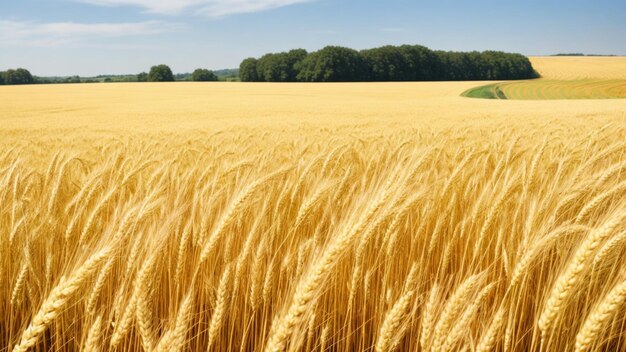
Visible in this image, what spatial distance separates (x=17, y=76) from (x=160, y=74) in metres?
20.3

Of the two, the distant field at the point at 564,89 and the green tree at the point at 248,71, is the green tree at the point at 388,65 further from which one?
the distant field at the point at 564,89

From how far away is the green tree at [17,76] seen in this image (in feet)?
212

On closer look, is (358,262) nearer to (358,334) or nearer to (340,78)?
(358,334)

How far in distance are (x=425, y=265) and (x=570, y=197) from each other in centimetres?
57

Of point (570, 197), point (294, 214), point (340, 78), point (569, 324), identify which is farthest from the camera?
point (340, 78)

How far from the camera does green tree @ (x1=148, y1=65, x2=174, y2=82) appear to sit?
213 ft

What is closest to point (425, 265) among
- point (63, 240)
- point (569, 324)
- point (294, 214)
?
point (569, 324)

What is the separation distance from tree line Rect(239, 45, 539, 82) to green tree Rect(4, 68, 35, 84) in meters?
30.7

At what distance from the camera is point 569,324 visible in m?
1.31

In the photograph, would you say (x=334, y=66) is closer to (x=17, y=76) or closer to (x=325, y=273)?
(x=17, y=76)

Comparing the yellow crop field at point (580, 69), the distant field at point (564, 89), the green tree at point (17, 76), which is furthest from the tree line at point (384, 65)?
the green tree at point (17, 76)

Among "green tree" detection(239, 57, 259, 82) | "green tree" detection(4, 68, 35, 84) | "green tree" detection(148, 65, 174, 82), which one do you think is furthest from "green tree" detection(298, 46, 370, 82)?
"green tree" detection(4, 68, 35, 84)

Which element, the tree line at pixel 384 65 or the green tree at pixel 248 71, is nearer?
the tree line at pixel 384 65

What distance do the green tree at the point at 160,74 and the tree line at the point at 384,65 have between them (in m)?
10.4
